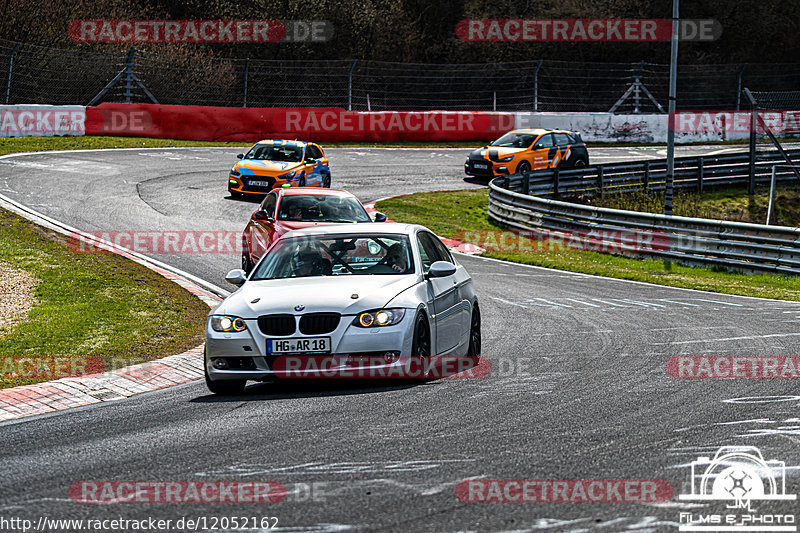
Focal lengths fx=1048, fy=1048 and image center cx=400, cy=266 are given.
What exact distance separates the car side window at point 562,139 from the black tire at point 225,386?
1026 inches

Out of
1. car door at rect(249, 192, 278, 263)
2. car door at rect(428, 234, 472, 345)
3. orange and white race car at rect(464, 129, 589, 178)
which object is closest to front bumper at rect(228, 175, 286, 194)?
car door at rect(249, 192, 278, 263)

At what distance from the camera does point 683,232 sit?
72.8 feet

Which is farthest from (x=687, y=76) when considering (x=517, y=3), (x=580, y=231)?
(x=580, y=231)

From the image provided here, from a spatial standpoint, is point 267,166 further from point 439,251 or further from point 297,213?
point 439,251

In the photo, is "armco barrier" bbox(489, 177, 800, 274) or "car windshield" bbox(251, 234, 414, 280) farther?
"armco barrier" bbox(489, 177, 800, 274)

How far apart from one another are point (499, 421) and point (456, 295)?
2.91m

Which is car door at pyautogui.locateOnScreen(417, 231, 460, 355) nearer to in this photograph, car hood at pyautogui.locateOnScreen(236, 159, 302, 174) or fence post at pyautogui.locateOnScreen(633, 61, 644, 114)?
car hood at pyautogui.locateOnScreen(236, 159, 302, 174)

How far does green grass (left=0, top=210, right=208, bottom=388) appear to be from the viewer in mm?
11125

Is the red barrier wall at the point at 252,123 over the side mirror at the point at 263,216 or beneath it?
over

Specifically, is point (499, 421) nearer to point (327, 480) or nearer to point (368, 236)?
point (327, 480)

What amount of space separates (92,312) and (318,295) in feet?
17.4

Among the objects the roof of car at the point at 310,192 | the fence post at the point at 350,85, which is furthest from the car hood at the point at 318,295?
the fence post at the point at 350,85

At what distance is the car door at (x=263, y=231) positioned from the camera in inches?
646

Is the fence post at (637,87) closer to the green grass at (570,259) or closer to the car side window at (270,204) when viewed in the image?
the green grass at (570,259)
